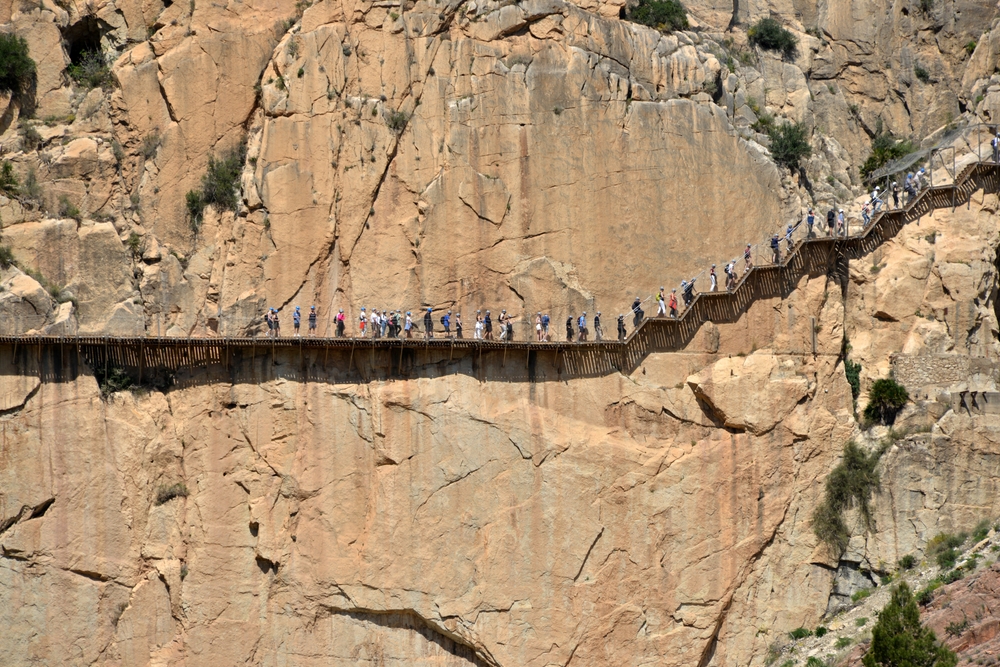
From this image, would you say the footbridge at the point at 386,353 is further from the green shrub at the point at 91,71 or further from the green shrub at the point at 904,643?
the green shrub at the point at 904,643

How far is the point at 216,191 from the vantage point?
46625 millimetres

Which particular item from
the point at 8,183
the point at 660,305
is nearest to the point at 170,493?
the point at 8,183

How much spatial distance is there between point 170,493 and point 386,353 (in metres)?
7.02

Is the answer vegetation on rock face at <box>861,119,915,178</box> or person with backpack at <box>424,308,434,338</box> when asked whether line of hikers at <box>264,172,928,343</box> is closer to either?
person with backpack at <box>424,308,434,338</box>

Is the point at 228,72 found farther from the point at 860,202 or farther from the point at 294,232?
the point at 860,202

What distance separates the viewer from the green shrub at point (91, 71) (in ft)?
159

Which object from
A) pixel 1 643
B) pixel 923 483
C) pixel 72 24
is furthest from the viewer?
pixel 72 24

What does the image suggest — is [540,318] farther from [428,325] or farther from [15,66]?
[15,66]

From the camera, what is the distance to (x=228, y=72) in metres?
47.4

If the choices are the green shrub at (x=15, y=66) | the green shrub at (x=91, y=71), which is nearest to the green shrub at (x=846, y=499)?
the green shrub at (x=91, y=71)

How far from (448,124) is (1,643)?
61.5ft

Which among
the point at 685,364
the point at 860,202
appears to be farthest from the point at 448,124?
the point at 860,202

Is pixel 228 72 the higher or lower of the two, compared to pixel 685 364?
higher

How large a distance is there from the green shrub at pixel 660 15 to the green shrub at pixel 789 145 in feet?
14.3
